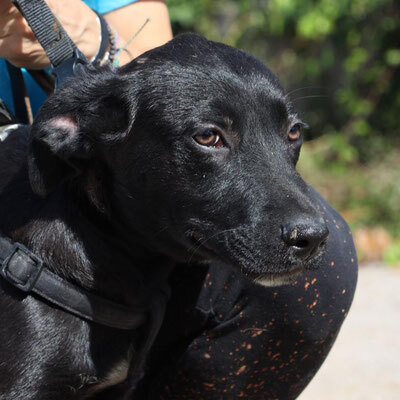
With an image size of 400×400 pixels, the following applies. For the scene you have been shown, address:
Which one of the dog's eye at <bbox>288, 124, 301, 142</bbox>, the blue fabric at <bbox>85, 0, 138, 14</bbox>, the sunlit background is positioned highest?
the blue fabric at <bbox>85, 0, 138, 14</bbox>

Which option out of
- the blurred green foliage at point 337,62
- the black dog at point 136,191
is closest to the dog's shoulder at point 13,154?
the black dog at point 136,191

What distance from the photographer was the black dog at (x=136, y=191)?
222cm

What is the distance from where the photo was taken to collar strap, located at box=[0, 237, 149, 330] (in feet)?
7.29

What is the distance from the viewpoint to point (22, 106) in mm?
2729

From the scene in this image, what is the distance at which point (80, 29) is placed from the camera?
263cm

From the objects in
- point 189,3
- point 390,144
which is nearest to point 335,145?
point 390,144

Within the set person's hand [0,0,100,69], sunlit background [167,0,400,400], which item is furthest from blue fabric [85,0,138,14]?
sunlit background [167,0,400,400]

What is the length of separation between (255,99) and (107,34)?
637mm

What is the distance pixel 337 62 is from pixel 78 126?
237 inches

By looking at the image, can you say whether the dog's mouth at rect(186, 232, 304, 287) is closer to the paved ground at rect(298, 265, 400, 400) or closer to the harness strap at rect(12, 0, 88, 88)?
the harness strap at rect(12, 0, 88, 88)

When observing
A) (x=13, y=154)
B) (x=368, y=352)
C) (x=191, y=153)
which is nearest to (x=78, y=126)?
(x=13, y=154)

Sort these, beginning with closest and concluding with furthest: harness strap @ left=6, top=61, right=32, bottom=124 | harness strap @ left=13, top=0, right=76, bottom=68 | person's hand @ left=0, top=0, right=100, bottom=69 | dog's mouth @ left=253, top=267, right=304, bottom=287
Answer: dog's mouth @ left=253, top=267, right=304, bottom=287
harness strap @ left=13, top=0, right=76, bottom=68
person's hand @ left=0, top=0, right=100, bottom=69
harness strap @ left=6, top=61, right=32, bottom=124

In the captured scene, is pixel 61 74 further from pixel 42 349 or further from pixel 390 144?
pixel 390 144

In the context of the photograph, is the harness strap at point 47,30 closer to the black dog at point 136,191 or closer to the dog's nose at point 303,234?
the black dog at point 136,191
